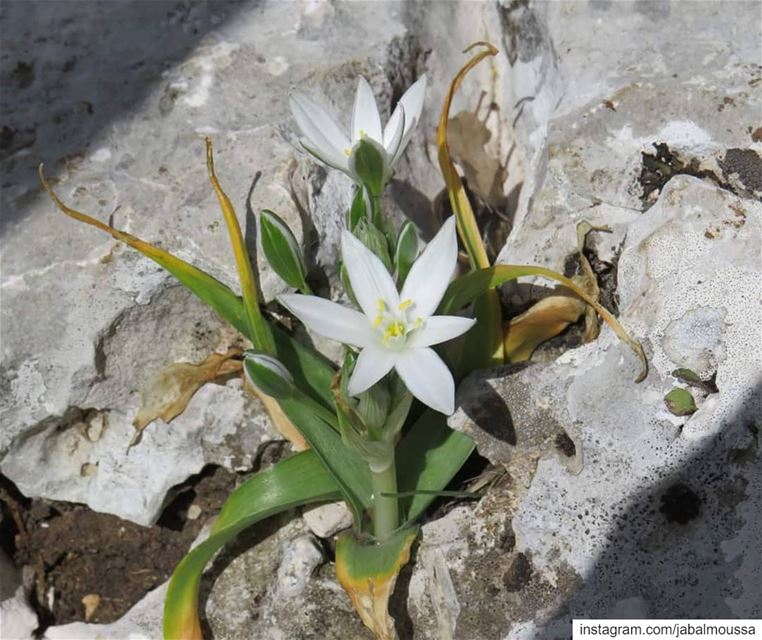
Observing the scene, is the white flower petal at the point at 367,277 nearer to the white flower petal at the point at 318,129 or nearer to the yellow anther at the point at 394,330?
the yellow anther at the point at 394,330

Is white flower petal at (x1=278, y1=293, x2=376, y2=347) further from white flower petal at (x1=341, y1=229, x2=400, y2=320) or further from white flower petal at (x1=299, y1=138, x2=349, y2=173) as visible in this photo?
white flower petal at (x1=299, y1=138, x2=349, y2=173)

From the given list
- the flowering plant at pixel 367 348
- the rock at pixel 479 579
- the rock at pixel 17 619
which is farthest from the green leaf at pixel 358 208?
the rock at pixel 17 619

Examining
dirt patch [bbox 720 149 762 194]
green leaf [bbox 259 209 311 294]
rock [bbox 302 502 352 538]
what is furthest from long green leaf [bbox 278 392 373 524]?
dirt patch [bbox 720 149 762 194]

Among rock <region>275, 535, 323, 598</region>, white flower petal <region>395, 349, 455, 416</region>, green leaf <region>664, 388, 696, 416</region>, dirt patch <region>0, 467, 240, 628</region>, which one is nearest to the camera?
white flower petal <region>395, 349, 455, 416</region>

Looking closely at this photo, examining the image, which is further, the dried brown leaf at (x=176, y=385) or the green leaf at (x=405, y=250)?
the dried brown leaf at (x=176, y=385)

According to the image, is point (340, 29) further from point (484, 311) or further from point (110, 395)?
point (110, 395)

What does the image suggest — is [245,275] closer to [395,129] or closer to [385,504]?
[395,129]

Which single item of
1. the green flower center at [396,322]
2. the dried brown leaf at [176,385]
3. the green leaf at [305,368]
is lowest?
the dried brown leaf at [176,385]
